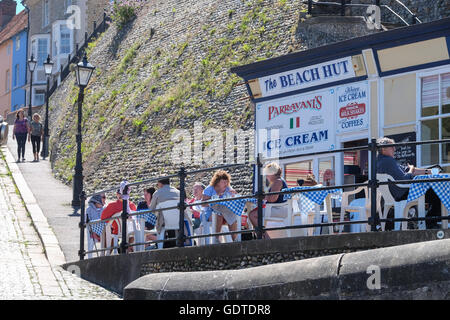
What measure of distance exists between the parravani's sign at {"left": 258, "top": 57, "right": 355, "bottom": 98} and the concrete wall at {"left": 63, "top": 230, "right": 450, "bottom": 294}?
484cm

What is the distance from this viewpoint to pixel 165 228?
1188 cm

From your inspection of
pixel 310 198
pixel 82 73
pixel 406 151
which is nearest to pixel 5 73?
pixel 82 73

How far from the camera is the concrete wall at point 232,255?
8766 millimetres

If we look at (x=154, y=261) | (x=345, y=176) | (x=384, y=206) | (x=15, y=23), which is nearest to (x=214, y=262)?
(x=154, y=261)

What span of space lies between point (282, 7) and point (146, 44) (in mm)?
10328

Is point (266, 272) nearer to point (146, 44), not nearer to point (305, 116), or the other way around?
point (305, 116)

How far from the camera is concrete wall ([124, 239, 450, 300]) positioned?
699 cm

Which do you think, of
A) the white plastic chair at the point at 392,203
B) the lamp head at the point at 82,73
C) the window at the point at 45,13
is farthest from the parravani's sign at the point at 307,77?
the window at the point at 45,13

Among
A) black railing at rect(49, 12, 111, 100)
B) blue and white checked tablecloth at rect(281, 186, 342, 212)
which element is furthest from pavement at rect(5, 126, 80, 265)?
black railing at rect(49, 12, 111, 100)

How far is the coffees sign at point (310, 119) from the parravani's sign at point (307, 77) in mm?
167

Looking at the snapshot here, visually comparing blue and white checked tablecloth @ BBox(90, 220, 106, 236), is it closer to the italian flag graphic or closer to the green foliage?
the italian flag graphic

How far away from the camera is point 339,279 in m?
7.48

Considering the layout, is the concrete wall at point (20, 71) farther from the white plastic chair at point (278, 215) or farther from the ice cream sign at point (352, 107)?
the white plastic chair at point (278, 215)

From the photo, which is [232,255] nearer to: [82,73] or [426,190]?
[426,190]
